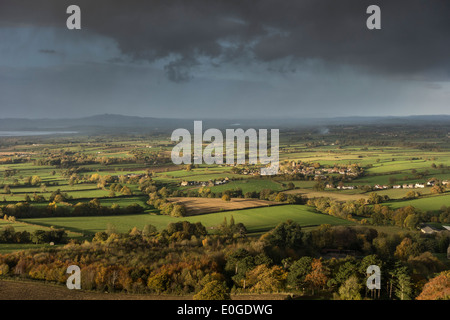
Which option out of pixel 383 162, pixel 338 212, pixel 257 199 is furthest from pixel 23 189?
pixel 383 162

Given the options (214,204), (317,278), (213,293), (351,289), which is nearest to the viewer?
(213,293)

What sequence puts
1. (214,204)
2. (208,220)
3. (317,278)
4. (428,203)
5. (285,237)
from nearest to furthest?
(317,278), (285,237), (208,220), (428,203), (214,204)

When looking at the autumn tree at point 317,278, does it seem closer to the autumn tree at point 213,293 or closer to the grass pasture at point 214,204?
the autumn tree at point 213,293

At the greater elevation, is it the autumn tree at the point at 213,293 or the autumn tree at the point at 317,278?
the autumn tree at the point at 213,293

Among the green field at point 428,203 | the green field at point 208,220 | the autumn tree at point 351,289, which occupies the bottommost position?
the green field at point 208,220

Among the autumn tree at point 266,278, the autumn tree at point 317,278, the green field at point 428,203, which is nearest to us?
the autumn tree at point 266,278

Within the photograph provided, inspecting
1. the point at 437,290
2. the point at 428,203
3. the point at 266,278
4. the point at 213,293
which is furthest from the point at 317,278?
the point at 428,203

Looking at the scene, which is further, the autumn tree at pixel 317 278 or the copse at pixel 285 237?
the copse at pixel 285 237

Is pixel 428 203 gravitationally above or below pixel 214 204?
above

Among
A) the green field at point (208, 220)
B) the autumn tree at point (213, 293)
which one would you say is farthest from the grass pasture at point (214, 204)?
the autumn tree at point (213, 293)

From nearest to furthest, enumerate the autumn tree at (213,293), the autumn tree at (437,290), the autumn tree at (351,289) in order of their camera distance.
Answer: the autumn tree at (437,290) → the autumn tree at (213,293) → the autumn tree at (351,289)

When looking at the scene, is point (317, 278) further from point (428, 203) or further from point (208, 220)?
point (428, 203)

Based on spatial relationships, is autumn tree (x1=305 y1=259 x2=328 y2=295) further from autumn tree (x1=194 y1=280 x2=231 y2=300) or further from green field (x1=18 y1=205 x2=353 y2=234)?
green field (x1=18 y1=205 x2=353 y2=234)
